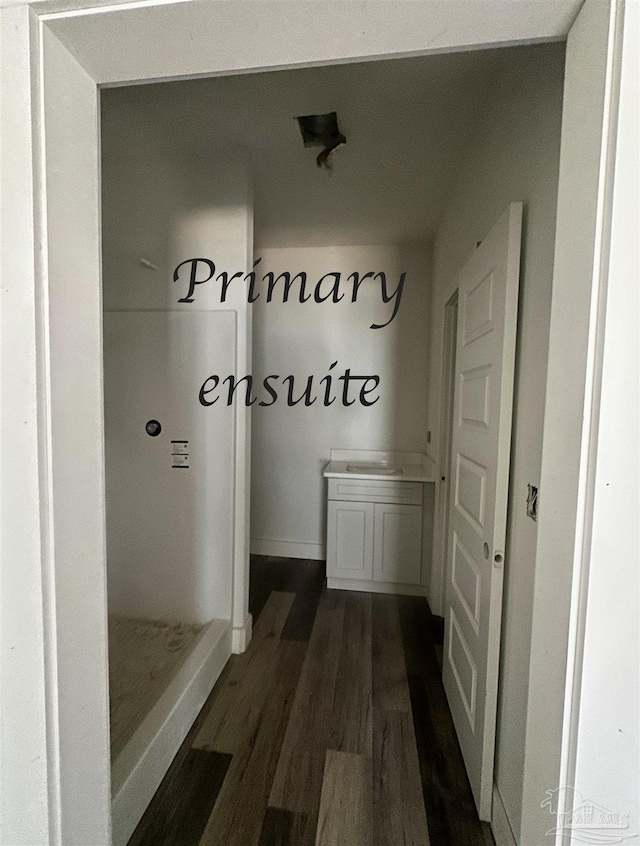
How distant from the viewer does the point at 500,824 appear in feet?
3.75

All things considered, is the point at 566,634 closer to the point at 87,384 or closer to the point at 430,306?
the point at 87,384

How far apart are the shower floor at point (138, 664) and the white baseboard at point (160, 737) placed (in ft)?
0.19

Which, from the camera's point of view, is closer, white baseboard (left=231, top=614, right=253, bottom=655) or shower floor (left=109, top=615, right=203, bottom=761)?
shower floor (left=109, top=615, right=203, bottom=761)

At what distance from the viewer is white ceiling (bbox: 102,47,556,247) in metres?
1.36

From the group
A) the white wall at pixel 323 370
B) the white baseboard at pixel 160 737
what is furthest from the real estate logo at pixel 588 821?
the white wall at pixel 323 370

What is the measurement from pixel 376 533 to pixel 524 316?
1868mm

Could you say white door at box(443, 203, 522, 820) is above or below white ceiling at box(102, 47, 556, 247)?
below

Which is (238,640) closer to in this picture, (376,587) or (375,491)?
(376,587)

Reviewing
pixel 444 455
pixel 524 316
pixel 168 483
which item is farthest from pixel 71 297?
pixel 444 455

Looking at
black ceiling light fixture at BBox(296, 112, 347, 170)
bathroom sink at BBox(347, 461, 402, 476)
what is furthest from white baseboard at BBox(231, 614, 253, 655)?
black ceiling light fixture at BBox(296, 112, 347, 170)

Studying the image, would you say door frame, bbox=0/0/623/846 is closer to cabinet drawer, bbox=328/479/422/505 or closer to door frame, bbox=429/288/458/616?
door frame, bbox=429/288/458/616

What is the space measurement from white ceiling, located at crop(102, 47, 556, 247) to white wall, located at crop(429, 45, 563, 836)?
0.20 metres

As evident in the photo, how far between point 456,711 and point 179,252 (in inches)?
97.5

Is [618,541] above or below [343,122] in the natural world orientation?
below
